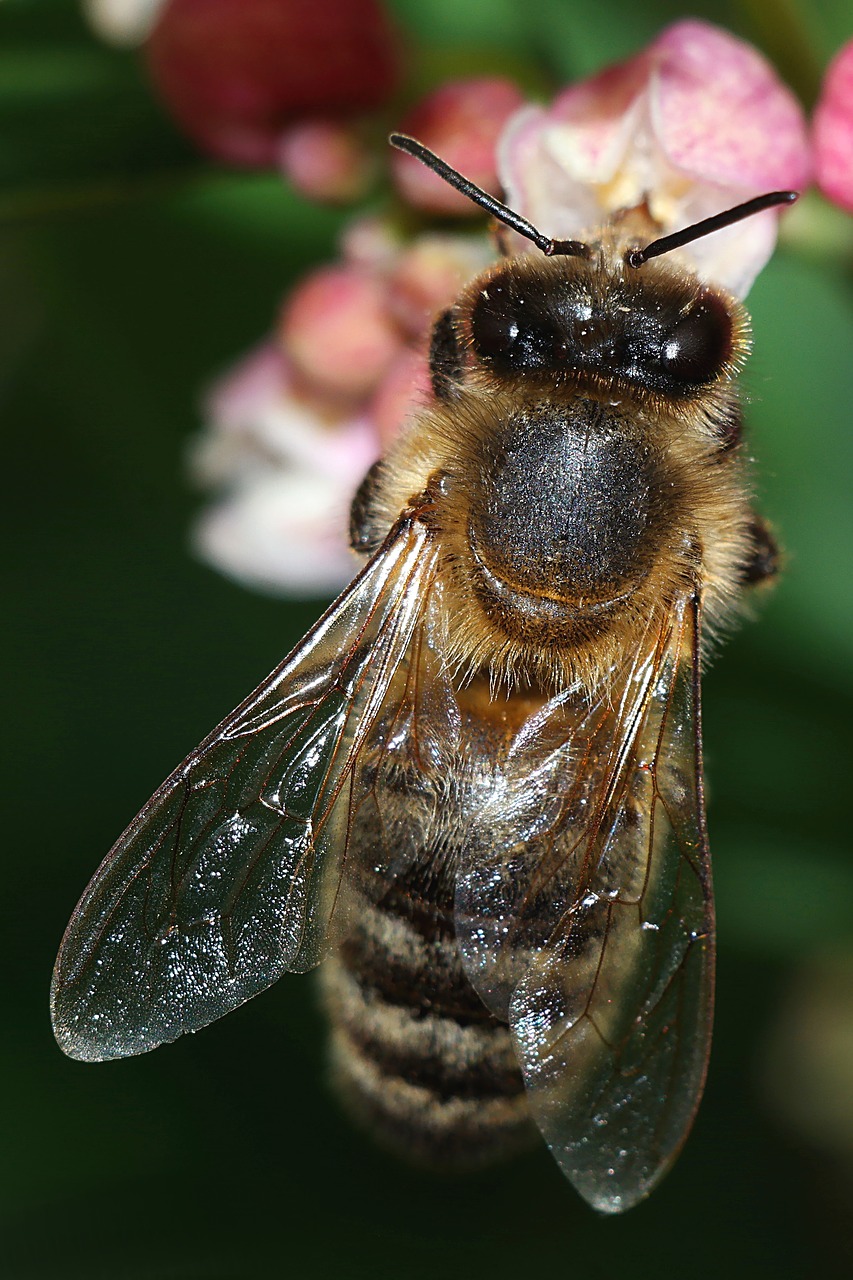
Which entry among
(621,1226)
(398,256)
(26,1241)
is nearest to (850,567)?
(398,256)

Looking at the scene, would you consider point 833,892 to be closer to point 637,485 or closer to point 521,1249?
point 521,1249

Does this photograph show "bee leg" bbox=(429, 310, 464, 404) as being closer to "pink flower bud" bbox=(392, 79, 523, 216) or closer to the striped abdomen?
"pink flower bud" bbox=(392, 79, 523, 216)

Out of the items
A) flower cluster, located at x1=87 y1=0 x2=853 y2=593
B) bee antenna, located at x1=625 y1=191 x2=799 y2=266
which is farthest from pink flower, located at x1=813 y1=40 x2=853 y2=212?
bee antenna, located at x1=625 y1=191 x2=799 y2=266

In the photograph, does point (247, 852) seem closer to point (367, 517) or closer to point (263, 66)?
point (367, 517)

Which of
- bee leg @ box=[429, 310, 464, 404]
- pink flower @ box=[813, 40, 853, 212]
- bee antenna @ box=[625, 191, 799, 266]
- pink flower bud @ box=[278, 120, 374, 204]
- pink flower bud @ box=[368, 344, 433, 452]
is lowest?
pink flower bud @ box=[368, 344, 433, 452]

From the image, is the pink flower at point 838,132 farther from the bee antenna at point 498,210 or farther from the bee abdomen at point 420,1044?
the bee abdomen at point 420,1044

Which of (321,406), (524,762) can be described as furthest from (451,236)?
(524,762)

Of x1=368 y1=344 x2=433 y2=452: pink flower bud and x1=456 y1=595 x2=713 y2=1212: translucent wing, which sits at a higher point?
x1=368 y1=344 x2=433 y2=452: pink flower bud
